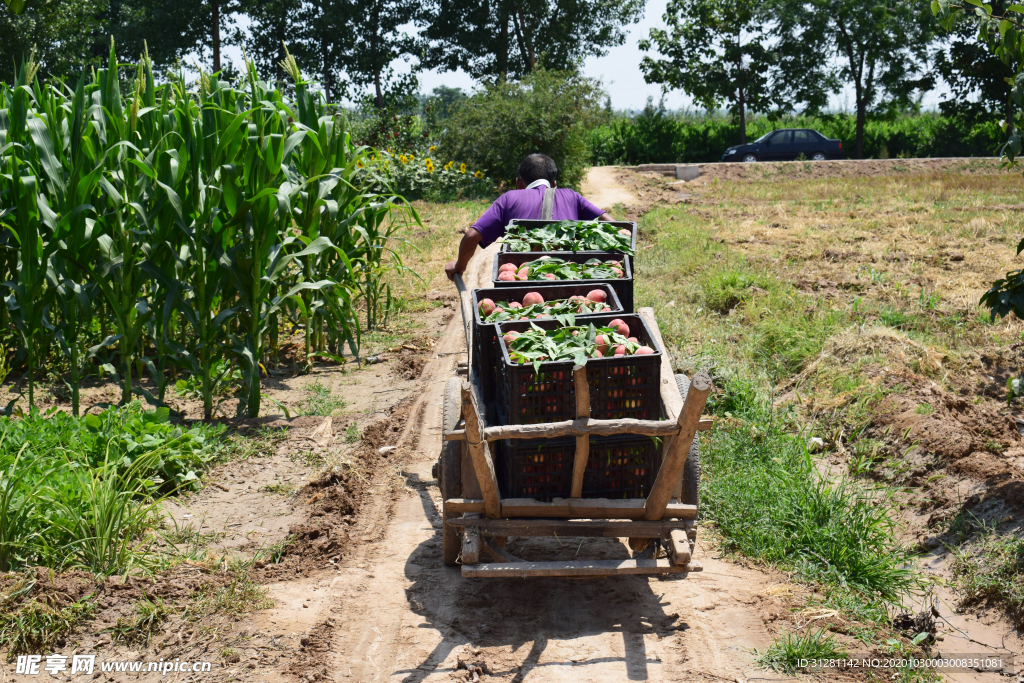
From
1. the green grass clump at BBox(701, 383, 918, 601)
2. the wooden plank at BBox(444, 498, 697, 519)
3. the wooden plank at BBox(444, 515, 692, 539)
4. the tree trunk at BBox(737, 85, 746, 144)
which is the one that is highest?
the tree trunk at BBox(737, 85, 746, 144)

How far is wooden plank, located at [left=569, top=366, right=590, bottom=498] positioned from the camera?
9.10 ft

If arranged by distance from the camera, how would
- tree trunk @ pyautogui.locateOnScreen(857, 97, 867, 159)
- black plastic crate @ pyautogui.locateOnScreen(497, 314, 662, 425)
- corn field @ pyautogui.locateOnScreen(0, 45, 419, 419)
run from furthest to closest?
tree trunk @ pyautogui.locateOnScreen(857, 97, 867, 159) → corn field @ pyautogui.locateOnScreen(0, 45, 419, 419) → black plastic crate @ pyautogui.locateOnScreen(497, 314, 662, 425)

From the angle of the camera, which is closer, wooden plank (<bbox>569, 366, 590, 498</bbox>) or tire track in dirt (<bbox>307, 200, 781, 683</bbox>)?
wooden plank (<bbox>569, 366, 590, 498</bbox>)

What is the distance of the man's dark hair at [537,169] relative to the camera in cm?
518

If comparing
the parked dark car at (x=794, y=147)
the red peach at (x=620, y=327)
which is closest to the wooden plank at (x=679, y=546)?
the red peach at (x=620, y=327)

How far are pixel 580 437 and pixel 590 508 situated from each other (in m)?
0.37

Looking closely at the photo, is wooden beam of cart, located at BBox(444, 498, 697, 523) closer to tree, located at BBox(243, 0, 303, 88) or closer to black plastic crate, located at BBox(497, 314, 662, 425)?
black plastic crate, located at BBox(497, 314, 662, 425)

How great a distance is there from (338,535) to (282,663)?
106cm

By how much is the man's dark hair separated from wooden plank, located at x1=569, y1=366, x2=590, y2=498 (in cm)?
259

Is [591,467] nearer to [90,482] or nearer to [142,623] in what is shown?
[142,623]

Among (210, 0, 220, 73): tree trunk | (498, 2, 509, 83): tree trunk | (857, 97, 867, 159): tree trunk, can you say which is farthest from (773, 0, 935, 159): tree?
(210, 0, 220, 73): tree trunk

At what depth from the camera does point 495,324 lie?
3.28 metres

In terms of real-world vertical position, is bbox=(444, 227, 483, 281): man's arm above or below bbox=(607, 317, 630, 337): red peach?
above

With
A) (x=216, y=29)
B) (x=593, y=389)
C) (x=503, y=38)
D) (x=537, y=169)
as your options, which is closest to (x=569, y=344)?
(x=593, y=389)
